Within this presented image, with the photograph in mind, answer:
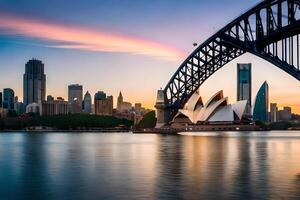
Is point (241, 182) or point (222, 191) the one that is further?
point (241, 182)

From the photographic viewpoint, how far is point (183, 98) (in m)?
160

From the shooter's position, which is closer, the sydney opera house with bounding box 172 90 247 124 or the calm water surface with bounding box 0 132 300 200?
the calm water surface with bounding box 0 132 300 200

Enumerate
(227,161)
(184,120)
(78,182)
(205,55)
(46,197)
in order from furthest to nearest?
(184,120), (205,55), (227,161), (78,182), (46,197)

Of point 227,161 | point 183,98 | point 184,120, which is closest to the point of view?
point 227,161

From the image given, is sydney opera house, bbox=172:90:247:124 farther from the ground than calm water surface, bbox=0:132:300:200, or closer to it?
farther from the ground

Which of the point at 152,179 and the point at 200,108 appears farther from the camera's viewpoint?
the point at 200,108

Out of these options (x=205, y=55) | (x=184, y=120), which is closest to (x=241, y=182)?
(x=205, y=55)

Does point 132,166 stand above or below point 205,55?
below

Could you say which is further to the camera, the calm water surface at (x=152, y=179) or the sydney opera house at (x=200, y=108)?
the sydney opera house at (x=200, y=108)

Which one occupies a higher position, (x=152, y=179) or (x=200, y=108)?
(x=200, y=108)

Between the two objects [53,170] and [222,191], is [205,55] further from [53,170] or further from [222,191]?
[222,191]

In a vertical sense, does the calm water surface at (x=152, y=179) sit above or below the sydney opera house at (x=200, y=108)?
below

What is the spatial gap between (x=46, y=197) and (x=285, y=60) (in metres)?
52.5

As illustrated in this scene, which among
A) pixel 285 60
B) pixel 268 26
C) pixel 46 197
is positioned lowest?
pixel 46 197
